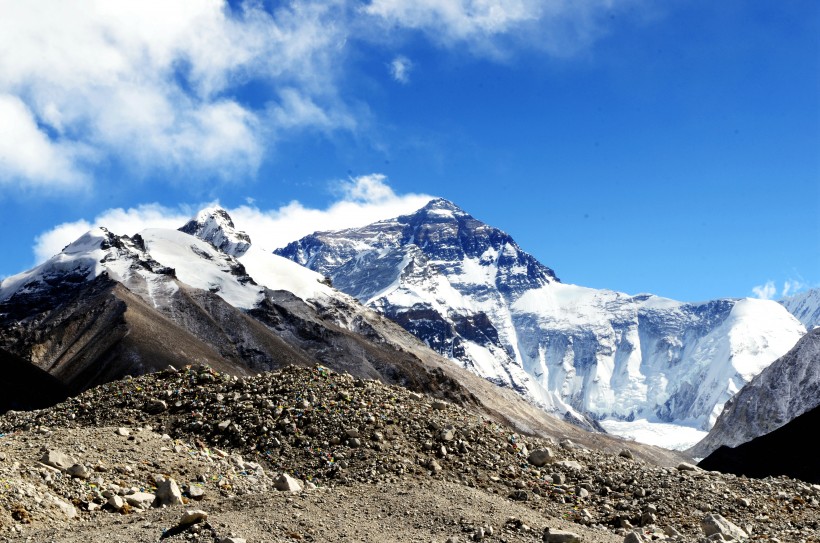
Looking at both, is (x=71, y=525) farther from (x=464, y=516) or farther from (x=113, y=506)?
(x=464, y=516)

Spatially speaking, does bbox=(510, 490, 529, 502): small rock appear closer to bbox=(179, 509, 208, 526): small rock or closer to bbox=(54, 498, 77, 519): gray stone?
bbox=(179, 509, 208, 526): small rock

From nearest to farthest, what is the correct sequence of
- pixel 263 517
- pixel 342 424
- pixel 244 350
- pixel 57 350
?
pixel 263 517
pixel 342 424
pixel 57 350
pixel 244 350

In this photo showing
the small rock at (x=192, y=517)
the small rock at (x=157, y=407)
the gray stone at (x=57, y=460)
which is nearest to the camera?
the small rock at (x=192, y=517)

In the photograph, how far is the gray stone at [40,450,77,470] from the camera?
21.4 m

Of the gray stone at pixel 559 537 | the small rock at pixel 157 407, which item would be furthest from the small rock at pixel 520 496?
the small rock at pixel 157 407

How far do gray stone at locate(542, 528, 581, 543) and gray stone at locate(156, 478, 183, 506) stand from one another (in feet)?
26.3

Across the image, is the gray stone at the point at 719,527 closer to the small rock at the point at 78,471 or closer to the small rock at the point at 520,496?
the small rock at the point at 520,496

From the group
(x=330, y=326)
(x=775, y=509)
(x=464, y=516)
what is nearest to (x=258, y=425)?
(x=464, y=516)

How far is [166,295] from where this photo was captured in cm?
15400

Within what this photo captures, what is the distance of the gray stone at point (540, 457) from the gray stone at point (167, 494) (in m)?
9.77

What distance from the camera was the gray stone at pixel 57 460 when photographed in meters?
21.4

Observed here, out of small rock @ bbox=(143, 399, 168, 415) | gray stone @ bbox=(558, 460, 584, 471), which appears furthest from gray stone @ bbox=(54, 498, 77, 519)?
gray stone @ bbox=(558, 460, 584, 471)

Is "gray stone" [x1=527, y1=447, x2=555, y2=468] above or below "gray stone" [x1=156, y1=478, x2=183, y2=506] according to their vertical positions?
above

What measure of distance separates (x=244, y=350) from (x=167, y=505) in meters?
128
